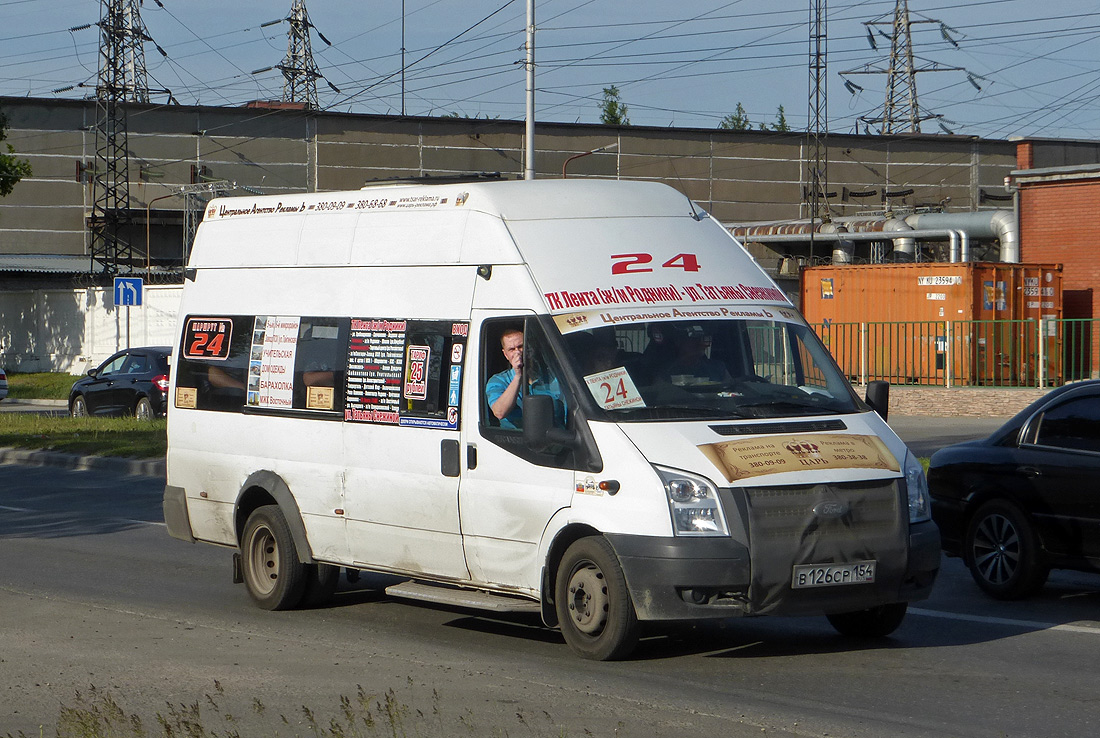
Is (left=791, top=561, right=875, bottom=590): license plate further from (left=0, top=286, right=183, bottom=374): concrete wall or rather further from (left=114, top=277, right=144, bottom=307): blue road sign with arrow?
(left=0, top=286, right=183, bottom=374): concrete wall

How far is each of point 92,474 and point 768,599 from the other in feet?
44.0

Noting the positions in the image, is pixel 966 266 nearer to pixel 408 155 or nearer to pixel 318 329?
pixel 318 329

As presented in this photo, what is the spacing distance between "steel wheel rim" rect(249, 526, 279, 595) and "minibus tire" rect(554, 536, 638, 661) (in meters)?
2.54

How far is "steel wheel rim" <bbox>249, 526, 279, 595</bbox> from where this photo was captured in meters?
8.86

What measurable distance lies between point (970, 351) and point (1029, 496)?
61.8ft

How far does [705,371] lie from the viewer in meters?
7.27

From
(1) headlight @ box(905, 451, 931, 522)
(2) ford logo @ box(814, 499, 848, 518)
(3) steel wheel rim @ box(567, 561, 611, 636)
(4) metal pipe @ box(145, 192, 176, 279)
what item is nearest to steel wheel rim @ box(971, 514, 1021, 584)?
(1) headlight @ box(905, 451, 931, 522)

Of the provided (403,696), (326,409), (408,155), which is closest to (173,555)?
(326,409)

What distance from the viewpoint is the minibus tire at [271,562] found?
8648mm

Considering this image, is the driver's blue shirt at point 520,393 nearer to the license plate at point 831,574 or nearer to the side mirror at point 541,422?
the side mirror at point 541,422

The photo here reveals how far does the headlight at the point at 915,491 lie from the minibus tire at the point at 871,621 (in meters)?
0.58

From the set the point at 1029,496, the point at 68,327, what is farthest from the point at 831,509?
the point at 68,327

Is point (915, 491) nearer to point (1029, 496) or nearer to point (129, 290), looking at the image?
point (1029, 496)

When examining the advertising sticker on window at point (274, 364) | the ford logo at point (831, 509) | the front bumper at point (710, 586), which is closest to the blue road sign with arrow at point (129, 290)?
the advertising sticker on window at point (274, 364)
